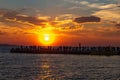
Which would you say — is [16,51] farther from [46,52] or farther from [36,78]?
[36,78]

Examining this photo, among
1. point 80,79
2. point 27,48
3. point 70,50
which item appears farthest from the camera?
point 27,48

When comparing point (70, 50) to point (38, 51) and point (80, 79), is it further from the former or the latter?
point (80, 79)

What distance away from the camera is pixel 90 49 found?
576ft

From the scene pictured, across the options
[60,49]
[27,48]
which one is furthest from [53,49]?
[27,48]

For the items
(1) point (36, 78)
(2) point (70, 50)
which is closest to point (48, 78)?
(1) point (36, 78)

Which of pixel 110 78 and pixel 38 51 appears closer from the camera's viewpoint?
pixel 110 78

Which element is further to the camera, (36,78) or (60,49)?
(60,49)

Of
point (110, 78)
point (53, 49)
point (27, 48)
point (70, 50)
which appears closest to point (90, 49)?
point (70, 50)

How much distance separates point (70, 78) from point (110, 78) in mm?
6528

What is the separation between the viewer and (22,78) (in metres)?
47.5

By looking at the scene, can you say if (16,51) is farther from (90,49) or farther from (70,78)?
(70,78)

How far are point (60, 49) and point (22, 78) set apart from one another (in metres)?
134

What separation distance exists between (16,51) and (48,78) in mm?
134567

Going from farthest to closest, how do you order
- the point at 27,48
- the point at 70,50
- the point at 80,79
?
the point at 27,48
the point at 70,50
the point at 80,79
